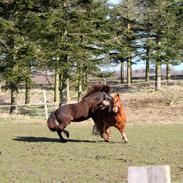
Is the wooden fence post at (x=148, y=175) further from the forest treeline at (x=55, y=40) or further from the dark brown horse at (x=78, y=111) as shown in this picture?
the forest treeline at (x=55, y=40)

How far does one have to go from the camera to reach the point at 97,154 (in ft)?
36.7

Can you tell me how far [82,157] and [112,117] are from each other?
2.23 meters

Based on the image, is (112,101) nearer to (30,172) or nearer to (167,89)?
(30,172)

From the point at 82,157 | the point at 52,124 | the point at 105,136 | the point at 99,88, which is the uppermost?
the point at 99,88

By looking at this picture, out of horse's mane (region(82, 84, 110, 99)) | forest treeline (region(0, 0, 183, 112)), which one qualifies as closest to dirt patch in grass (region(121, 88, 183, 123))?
forest treeline (region(0, 0, 183, 112))

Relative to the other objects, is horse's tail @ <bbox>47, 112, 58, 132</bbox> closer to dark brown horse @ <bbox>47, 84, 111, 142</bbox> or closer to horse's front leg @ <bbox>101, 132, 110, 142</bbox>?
dark brown horse @ <bbox>47, 84, 111, 142</bbox>

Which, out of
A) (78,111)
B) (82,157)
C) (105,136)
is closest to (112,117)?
(105,136)

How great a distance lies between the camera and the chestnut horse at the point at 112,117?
41.1 feet

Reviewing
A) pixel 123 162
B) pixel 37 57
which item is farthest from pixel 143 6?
pixel 123 162

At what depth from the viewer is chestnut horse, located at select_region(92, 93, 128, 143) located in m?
12.5

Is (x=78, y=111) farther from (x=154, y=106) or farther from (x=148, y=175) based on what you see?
(x=154, y=106)

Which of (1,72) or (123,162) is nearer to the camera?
(123,162)

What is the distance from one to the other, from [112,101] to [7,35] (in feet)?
48.5

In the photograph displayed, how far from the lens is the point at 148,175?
280cm
